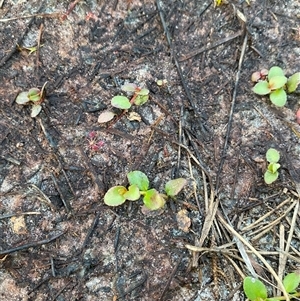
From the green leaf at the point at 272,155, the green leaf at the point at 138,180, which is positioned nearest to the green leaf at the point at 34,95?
the green leaf at the point at 138,180

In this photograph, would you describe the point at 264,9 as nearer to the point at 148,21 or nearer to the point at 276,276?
the point at 148,21

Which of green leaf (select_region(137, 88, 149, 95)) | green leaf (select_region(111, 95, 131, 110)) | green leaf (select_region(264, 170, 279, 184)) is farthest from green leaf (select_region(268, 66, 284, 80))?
green leaf (select_region(111, 95, 131, 110))

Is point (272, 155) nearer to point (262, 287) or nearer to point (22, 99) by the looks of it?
point (262, 287)

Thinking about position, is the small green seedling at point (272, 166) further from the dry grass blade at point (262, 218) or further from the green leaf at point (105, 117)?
the green leaf at point (105, 117)

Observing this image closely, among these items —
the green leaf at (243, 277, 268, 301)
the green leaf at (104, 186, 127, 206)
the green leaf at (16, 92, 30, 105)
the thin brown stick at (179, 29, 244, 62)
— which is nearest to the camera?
the green leaf at (243, 277, 268, 301)

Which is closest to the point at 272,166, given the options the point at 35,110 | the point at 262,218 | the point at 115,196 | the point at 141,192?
the point at 262,218

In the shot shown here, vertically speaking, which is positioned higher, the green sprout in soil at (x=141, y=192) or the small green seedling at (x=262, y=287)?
the green sprout in soil at (x=141, y=192)

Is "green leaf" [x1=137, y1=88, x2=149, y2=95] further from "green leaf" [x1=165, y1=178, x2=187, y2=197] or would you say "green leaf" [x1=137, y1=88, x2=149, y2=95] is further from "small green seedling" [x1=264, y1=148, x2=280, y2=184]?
"small green seedling" [x1=264, y1=148, x2=280, y2=184]
